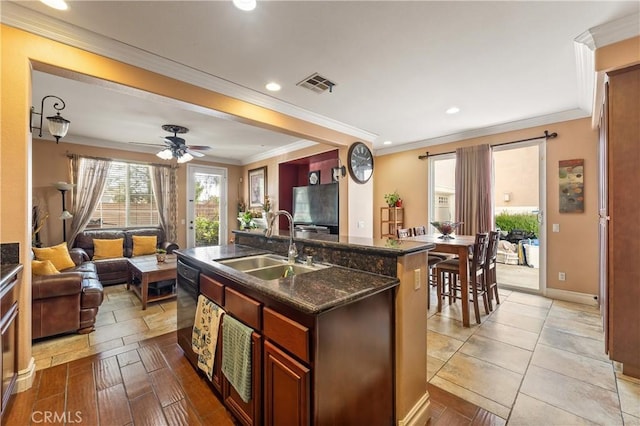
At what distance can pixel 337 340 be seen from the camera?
4.08ft

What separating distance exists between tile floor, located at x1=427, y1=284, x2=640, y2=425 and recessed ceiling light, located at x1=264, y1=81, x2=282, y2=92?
313 cm

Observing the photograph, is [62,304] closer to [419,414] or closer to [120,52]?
[120,52]

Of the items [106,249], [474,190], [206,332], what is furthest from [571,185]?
[106,249]

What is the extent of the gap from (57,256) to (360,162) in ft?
16.0

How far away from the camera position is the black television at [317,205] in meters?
4.90

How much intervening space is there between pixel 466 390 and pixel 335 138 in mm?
3562

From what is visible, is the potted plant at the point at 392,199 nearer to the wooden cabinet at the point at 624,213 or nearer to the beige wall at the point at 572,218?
the beige wall at the point at 572,218

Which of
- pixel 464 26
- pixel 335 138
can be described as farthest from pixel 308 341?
pixel 335 138

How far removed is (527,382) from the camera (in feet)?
6.71

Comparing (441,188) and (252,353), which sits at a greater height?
(441,188)

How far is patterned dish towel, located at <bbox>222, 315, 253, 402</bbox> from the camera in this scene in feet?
4.82

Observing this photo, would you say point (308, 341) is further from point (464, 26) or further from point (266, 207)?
point (266, 207)

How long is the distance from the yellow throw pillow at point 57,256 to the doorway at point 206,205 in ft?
8.62

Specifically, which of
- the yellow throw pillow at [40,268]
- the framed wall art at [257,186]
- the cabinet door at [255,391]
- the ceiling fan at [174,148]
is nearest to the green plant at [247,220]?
the framed wall art at [257,186]
